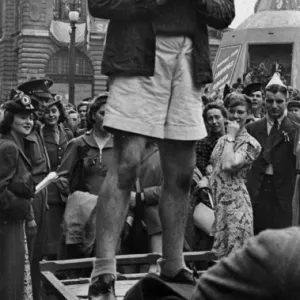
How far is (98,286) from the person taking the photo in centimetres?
375

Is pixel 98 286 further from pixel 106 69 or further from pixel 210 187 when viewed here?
pixel 210 187

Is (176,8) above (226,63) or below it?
above

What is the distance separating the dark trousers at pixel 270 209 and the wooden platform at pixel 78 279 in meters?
3.03

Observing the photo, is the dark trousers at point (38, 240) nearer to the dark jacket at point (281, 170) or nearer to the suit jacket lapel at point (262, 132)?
the dark jacket at point (281, 170)

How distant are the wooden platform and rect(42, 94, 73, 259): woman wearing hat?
10.0ft

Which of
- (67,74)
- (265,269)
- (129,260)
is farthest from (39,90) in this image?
(67,74)

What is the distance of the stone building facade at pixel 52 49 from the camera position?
164ft

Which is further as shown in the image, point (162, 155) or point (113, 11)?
point (162, 155)

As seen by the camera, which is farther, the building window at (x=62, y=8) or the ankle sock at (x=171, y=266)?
the building window at (x=62, y=8)

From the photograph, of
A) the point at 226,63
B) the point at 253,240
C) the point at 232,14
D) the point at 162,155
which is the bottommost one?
the point at 226,63

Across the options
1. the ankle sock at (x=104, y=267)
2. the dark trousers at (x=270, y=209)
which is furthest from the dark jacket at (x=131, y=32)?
the dark trousers at (x=270, y=209)

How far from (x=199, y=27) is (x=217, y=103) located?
4658 millimetres

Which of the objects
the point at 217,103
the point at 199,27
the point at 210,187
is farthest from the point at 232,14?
the point at 217,103

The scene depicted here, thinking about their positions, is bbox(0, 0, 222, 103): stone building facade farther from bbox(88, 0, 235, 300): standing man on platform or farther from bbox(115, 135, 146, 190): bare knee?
bbox(115, 135, 146, 190): bare knee
